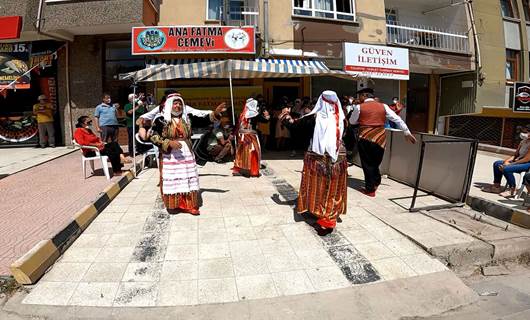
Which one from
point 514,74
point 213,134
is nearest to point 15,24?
point 213,134

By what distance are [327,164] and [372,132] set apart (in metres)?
1.83

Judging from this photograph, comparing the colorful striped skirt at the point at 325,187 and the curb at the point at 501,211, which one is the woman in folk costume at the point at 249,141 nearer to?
the colorful striped skirt at the point at 325,187

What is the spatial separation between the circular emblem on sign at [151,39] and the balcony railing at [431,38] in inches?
333

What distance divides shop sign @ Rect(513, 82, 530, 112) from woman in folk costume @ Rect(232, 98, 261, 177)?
13.8 metres

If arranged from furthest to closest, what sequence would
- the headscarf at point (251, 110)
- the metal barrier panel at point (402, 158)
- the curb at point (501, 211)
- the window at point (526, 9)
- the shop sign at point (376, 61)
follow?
the window at point (526, 9)
the shop sign at point (376, 61)
the headscarf at point (251, 110)
the metal barrier panel at point (402, 158)
the curb at point (501, 211)

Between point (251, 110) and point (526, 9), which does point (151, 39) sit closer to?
point (251, 110)

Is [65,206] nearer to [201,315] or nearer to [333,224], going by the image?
[201,315]

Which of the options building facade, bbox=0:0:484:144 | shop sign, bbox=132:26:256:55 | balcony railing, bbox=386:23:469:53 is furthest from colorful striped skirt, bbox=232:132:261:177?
balcony railing, bbox=386:23:469:53

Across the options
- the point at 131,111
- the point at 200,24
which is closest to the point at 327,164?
the point at 131,111

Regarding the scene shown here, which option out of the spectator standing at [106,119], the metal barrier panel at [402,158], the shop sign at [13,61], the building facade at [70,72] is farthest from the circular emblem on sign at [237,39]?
the shop sign at [13,61]

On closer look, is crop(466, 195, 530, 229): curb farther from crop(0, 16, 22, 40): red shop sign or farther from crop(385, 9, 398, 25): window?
crop(0, 16, 22, 40): red shop sign

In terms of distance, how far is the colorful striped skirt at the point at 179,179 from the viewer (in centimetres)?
461

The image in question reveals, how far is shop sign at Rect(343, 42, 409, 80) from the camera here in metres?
10.7

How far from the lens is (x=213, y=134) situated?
348 inches
